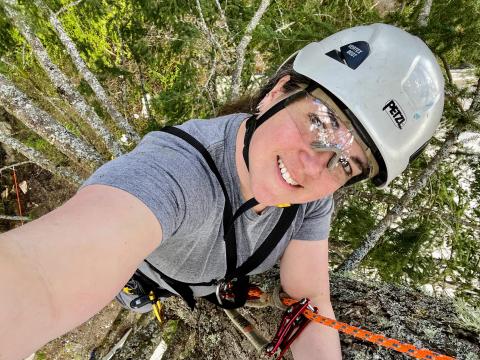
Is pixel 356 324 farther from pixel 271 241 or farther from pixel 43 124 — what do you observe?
pixel 43 124

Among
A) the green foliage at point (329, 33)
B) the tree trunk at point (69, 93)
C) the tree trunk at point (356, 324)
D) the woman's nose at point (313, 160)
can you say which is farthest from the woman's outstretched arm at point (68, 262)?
the green foliage at point (329, 33)

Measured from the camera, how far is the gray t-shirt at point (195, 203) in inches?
49.5

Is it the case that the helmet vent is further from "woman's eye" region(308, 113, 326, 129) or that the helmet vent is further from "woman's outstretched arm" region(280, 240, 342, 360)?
"woman's outstretched arm" region(280, 240, 342, 360)

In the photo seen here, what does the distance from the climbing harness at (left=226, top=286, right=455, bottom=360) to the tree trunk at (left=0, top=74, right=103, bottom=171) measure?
1.68 meters

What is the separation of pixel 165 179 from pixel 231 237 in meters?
0.55

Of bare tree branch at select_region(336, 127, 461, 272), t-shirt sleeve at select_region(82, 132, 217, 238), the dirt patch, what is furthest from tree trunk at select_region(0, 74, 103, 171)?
the dirt patch

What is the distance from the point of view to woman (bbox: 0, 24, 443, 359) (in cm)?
118

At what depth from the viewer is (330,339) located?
176 centimetres

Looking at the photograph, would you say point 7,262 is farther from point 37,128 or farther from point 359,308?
point 37,128

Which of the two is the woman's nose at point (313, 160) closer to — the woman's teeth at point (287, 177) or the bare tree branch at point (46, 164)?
the woman's teeth at point (287, 177)

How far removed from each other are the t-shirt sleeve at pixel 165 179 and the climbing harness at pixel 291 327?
763 mm

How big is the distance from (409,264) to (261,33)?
3.22 metres

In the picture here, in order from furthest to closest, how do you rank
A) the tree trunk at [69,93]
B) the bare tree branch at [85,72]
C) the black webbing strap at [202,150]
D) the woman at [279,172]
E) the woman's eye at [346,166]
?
1. the bare tree branch at [85,72]
2. the tree trunk at [69,93]
3. the woman's eye at [346,166]
4. the black webbing strap at [202,150]
5. the woman at [279,172]

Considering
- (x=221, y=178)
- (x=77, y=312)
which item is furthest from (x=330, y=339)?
(x=77, y=312)
